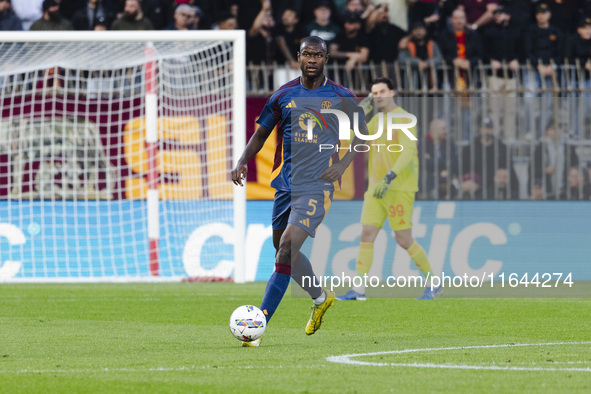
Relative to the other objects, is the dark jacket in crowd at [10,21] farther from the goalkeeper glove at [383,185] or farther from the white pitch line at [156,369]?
the white pitch line at [156,369]

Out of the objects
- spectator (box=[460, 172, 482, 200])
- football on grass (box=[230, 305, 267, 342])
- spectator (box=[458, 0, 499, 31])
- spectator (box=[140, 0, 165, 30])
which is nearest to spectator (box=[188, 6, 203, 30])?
spectator (box=[140, 0, 165, 30])

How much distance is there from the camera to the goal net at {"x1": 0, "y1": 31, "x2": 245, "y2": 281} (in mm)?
14328

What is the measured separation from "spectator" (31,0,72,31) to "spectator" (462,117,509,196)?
19.2 feet

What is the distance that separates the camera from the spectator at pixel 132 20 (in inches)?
591

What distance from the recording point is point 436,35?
15820mm

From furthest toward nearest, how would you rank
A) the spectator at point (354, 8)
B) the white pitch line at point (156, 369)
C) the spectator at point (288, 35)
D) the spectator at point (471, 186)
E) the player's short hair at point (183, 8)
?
the spectator at point (354, 8)
the spectator at point (288, 35)
the player's short hair at point (183, 8)
the spectator at point (471, 186)
the white pitch line at point (156, 369)

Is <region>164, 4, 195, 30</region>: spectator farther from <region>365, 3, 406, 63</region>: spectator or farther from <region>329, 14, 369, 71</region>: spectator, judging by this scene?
<region>365, 3, 406, 63</region>: spectator

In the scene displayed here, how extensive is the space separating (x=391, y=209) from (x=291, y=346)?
455cm

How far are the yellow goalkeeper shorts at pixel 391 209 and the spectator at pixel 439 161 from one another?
2560 mm

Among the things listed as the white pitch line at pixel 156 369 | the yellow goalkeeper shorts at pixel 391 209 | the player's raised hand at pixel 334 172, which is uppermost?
the player's raised hand at pixel 334 172

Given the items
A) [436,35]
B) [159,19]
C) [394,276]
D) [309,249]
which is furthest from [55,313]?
[436,35]

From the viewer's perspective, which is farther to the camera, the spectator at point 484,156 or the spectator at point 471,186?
the spectator at point 484,156

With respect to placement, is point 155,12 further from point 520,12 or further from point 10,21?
point 520,12

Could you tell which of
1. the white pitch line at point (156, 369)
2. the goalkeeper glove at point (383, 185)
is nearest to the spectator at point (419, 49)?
the goalkeeper glove at point (383, 185)
